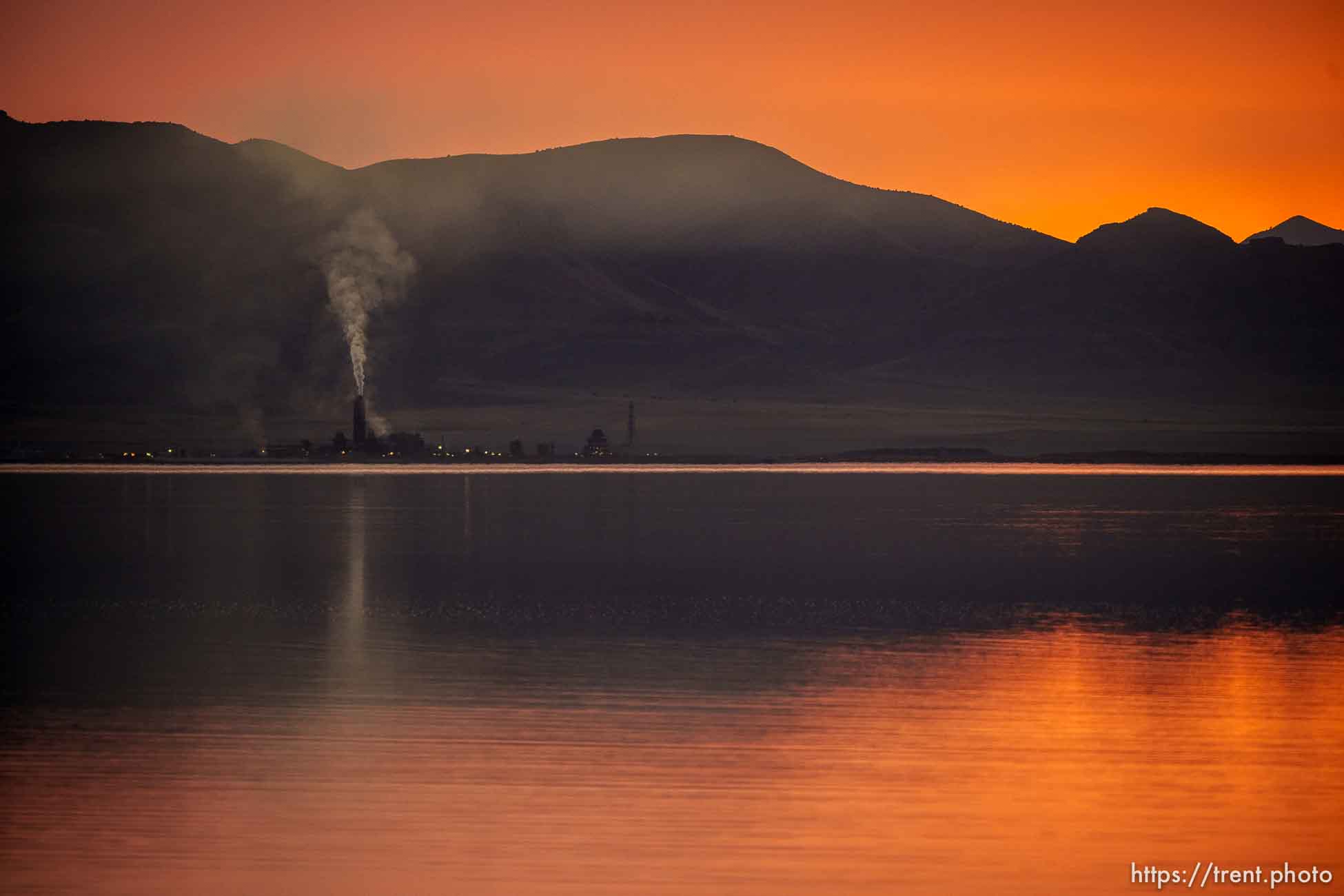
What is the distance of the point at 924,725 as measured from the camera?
70.4 ft

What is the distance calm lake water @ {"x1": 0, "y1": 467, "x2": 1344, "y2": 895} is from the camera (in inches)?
618

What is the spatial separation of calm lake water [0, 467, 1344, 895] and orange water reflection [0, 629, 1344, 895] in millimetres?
59

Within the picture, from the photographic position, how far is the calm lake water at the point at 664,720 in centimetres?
1569

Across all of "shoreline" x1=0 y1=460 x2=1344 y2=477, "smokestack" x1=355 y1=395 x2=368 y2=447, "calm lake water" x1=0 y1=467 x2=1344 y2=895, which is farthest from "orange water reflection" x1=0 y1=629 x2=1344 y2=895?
"smokestack" x1=355 y1=395 x2=368 y2=447

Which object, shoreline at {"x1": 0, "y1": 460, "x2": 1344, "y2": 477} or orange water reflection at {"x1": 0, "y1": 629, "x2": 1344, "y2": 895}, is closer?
orange water reflection at {"x1": 0, "y1": 629, "x2": 1344, "y2": 895}

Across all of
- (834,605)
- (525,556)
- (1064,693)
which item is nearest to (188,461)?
(525,556)

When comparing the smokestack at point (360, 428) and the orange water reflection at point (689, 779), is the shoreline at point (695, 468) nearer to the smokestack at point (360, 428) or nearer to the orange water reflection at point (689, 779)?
the smokestack at point (360, 428)

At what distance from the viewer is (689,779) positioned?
18.3m

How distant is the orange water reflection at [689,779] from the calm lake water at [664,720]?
0.06 m

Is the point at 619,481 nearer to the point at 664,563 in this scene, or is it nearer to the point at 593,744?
the point at 664,563

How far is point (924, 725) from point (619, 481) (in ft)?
290

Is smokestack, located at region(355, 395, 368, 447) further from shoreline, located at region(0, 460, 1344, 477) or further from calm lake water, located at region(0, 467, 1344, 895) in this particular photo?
calm lake water, located at region(0, 467, 1344, 895)

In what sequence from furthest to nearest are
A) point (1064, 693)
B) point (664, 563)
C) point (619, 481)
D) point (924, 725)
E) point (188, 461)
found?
point (188, 461) → point (619, 481) → point (664, 563) → point (1064, 693) → point (924, 725)

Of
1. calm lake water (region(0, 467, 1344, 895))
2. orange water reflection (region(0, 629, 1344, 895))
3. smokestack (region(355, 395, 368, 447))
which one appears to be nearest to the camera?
orange water reflection (region(0, 629, 1344, 895))
